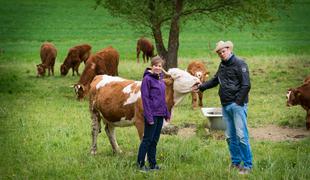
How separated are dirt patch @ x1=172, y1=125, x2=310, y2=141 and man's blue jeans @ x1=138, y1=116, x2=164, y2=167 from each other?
3438 mm

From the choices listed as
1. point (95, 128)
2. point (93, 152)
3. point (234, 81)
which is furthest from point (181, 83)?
point (93, 152)

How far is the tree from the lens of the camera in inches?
907

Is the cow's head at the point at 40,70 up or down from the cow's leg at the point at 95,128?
down

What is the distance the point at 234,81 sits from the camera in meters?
9.43

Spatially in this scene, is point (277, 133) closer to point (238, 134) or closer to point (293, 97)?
point (293, 97)

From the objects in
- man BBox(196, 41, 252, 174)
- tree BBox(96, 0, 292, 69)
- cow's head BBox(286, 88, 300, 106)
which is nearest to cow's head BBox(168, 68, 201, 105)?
man BBox(196, 41, 252, 174)

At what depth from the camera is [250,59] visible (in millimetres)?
33500

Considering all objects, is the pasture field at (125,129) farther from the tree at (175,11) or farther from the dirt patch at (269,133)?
the tree at (175,11)

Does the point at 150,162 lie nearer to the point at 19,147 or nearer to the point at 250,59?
the point at 19,147

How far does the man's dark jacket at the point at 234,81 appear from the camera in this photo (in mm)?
9297

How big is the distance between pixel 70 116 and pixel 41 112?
1192 mm

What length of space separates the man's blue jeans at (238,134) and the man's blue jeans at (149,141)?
1.04 meters

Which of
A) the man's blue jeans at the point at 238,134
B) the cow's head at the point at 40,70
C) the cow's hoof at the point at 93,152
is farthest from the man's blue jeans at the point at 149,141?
the cow's head at the point at 40,70

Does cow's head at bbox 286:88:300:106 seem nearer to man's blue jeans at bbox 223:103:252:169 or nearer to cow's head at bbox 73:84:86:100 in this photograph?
man's blue jeans at bbox 223:103:252:169
